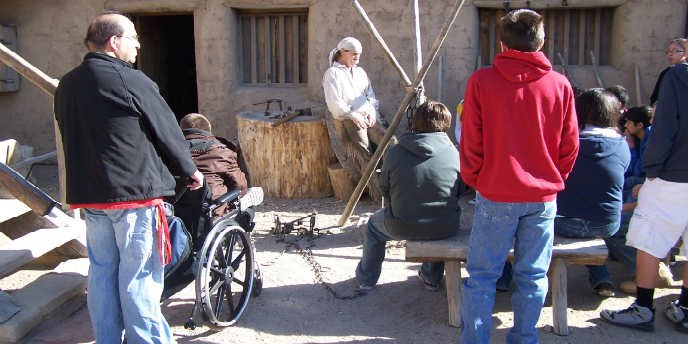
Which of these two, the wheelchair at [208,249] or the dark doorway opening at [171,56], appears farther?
the dark doorway opening at [171,56]

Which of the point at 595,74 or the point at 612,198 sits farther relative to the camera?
the point at 595,74

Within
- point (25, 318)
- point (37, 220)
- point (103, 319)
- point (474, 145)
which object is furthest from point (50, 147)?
point (474, 145)

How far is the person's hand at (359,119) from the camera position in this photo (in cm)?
633

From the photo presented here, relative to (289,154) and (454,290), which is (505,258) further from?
(289,154)

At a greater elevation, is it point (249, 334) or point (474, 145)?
point (474, 145)

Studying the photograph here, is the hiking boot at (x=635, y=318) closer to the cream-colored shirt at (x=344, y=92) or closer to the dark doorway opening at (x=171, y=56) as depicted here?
Result: the cream-colored shirt at (x=344, y=92)

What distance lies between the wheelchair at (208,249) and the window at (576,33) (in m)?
4.57

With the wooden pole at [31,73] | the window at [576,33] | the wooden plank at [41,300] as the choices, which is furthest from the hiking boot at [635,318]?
the window at [576,33]

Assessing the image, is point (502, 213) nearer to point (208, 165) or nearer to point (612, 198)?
point (612, 198)

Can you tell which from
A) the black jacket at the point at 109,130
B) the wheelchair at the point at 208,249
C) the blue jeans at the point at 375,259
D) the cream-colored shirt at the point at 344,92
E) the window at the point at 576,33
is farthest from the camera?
the window at the point at 576,33

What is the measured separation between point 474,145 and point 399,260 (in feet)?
7.06

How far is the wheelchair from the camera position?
331 centimetres

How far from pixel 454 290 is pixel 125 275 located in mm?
1844

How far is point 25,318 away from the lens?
349 cm
